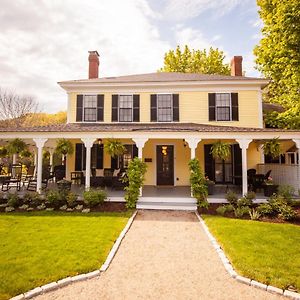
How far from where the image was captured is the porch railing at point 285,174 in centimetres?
1155

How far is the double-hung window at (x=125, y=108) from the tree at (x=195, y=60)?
56.9 feet

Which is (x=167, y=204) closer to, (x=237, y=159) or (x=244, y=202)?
(x=244, y=202)

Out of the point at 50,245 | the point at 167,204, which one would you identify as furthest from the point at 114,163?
the point at 50,245

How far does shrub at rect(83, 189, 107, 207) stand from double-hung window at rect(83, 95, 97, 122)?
232 inches

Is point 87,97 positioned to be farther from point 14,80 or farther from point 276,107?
point 14,80

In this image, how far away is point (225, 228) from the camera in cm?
782

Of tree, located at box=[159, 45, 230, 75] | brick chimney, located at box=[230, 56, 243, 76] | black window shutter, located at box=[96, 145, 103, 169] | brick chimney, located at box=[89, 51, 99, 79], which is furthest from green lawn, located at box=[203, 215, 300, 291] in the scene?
tree, located at box=[159, 45, 230, 75]

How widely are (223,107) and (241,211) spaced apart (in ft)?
23.3

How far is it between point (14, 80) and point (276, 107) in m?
31.8

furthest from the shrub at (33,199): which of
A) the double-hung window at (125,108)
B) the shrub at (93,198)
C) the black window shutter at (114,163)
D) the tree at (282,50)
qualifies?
the tree at (282,50)

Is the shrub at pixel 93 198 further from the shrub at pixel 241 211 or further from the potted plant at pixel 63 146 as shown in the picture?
the shrub at pixel 241 211

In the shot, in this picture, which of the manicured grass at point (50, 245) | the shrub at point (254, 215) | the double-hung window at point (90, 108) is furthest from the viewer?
the double-hung window at point (90, 108)

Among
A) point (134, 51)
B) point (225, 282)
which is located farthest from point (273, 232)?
point (134, 51)

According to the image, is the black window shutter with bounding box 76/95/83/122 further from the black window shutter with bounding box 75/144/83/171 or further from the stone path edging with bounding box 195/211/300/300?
the stone path edging with bounding box 195/211/300/300
